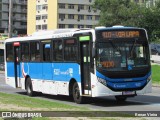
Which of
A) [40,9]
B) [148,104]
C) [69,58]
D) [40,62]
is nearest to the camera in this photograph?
[148,104]

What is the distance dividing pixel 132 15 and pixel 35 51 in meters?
43.2

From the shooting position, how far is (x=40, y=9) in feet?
420

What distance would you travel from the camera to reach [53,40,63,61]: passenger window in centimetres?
2062

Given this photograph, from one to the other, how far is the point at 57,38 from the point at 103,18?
4954 centimetres

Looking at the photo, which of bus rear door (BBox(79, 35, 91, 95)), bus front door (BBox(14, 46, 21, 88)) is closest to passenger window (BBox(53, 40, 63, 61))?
bus rear door (BBox(79, 35, 91, 95))

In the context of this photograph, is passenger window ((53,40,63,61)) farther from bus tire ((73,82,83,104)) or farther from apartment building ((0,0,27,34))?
apartment building ((0,0,27,34))

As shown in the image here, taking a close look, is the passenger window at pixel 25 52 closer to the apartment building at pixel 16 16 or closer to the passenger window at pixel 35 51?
the passenger window at pixel 35 51

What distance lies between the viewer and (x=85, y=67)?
61.6 ft

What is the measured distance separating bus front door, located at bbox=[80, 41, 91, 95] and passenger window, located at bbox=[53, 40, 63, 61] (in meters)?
1.83

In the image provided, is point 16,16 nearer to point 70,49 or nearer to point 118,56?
point 70,49

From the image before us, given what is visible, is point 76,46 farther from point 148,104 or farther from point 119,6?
point 119,6

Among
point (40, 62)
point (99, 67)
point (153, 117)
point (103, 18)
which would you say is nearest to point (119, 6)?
point (103, 18)

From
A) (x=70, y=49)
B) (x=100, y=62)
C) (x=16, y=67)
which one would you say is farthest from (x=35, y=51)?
(x=100, y=62)

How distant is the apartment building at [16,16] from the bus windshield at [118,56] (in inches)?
4990
